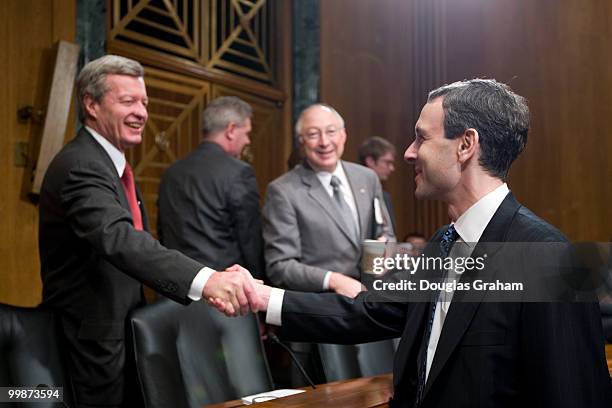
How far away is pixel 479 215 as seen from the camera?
175cm

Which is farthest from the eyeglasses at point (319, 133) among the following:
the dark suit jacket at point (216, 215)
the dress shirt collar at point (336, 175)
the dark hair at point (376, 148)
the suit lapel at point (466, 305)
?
the suit lapel at point (466, 305)

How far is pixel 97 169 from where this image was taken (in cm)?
232

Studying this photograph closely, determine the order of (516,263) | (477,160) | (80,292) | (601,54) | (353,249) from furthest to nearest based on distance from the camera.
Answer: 1. (601,54)
2. (353,249)
3. (80,292)
4. (477,160)
5. (516,263)

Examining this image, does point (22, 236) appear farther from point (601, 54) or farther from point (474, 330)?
point (601, 54)

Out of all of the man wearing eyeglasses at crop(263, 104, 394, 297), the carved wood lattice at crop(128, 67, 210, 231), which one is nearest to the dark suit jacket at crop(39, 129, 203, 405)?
the man wearing eyeglasses at crop(263, 104, 394, 297)

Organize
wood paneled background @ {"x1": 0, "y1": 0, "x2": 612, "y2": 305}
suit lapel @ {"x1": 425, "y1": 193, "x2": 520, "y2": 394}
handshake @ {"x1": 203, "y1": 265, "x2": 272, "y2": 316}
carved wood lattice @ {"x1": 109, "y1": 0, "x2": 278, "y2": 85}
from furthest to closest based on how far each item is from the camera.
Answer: wood paneled background @ {"x1": 0, "y1": 0, "x2": 612, "y2": 305}
carved wood lattice @ {"x1": 109, "y1": 0, "x2": 278, "y2": 85}
handshake @ {"x1": 203, "y1": 265, "x2": 272, "y2": 316}
suit lapel @ {"x1": 425, "y1": 193, "x2": 520, "y2": 394}

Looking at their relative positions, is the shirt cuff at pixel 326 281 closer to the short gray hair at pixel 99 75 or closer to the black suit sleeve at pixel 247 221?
the black suit sleeve at pixel 247 221

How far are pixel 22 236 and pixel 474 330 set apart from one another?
9.35 feet

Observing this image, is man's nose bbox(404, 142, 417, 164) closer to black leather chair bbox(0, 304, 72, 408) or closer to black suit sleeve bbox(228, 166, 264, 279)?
black leather chair bbox(0, 304, 72, 408)

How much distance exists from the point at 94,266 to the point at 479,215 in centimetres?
118

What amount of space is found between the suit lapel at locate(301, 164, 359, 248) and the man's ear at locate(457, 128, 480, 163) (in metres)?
1.61

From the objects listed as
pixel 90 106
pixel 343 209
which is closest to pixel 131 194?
pixel 90 106

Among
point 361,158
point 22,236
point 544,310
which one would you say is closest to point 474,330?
point 544,310

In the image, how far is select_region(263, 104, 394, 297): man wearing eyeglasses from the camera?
3.27m
